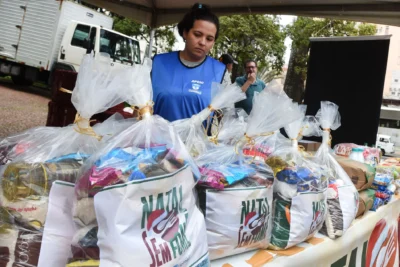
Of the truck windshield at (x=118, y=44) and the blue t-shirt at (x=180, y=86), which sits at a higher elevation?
the truck windshield at (x=118, y=44)

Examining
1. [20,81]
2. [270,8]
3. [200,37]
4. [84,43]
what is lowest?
[200,37]

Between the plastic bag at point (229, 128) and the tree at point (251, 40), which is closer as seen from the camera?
the plastic bag at point (229, 128)

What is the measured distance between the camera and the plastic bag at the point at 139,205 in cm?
81

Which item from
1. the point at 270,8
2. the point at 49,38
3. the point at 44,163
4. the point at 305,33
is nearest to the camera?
the point at 44,163

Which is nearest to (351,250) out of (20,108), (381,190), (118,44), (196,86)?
(381,190)

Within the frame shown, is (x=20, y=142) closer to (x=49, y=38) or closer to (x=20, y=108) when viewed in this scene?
(x=20, y=108)

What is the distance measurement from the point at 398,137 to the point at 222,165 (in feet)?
56.0

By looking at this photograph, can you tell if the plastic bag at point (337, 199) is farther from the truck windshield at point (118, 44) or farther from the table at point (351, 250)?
the truck windshield at point (118, 44)

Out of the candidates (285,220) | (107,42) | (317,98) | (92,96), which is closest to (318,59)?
(317,98)

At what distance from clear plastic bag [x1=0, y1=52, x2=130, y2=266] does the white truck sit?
8774mm

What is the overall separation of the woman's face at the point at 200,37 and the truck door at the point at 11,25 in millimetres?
11025

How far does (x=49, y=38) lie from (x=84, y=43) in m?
1.45

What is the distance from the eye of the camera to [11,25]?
37.1 ft

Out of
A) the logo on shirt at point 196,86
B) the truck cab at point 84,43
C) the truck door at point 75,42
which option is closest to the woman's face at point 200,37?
the logo on shirt at point 196,86
